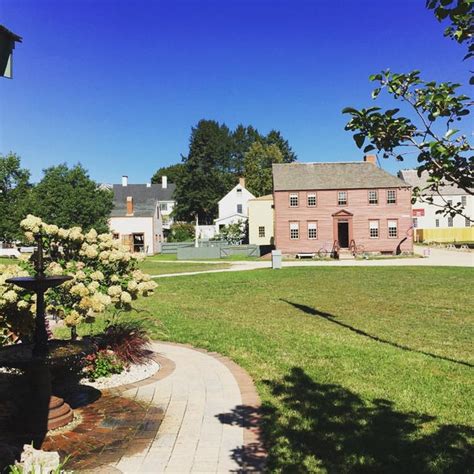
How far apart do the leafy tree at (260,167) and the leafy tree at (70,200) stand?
4224cm

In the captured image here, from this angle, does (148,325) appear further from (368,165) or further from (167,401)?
(368,165)

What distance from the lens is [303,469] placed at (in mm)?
4379

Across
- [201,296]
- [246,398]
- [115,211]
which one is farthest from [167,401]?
[115,211]

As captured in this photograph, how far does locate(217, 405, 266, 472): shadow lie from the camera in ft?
14.8

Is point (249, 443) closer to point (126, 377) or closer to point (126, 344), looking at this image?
point (126, 377)

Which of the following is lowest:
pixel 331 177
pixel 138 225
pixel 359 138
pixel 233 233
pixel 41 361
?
pixel 41 361

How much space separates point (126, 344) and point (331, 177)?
36142 mm

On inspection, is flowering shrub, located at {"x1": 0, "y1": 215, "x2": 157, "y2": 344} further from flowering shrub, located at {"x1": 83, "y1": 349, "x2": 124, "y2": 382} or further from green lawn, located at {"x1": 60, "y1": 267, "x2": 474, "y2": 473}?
green lawn, located at {"x1": 60, "y1": 267, "x2": 474, "y2": 473}

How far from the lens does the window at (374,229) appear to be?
133 ft

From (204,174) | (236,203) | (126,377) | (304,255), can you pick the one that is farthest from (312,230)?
(204,174)

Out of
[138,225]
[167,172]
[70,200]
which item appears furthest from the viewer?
[167,172]

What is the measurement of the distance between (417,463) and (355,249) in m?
36.7

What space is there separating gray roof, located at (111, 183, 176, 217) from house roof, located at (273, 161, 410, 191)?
1791cm

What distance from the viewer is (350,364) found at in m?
7.87
